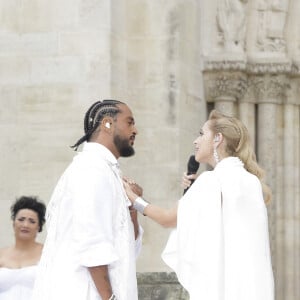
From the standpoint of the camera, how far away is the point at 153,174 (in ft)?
33.1

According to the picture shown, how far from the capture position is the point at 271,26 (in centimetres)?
1102

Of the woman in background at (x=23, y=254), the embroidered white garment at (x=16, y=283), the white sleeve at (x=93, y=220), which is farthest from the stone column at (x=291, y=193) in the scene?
the white sleeve at (x=93, y=220)

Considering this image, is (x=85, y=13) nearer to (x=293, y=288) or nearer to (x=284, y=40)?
(x=284, y=40)

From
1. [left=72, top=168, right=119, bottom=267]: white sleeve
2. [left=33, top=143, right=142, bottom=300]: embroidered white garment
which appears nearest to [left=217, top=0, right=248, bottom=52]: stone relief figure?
[left=33, top=143, right=142, bottom=300]: embroidered white garment

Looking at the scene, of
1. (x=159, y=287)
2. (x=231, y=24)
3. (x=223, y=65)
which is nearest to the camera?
(x=159, y=287)

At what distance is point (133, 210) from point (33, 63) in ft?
14.0

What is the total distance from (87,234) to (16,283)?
86.8 inches

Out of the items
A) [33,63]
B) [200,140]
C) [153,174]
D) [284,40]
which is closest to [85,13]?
[33,63]

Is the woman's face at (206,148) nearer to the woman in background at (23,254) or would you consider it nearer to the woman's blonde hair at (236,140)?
the woman's blonde hair at (236,140)

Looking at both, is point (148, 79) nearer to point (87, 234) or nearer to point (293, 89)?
point (293, 89)

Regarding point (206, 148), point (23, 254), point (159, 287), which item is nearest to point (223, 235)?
point (206, 148)

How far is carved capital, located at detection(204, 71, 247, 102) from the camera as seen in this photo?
35.7 feet

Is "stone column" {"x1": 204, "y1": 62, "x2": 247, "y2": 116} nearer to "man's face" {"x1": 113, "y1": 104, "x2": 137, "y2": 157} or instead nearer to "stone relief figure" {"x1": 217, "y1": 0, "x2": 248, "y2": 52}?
"stone relief figure" {"x1": 217, "y1": 0, "x2": 248, "y2": 52}

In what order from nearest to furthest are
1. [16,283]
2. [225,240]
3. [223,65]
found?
[225,240], [16,283], [223,65]
